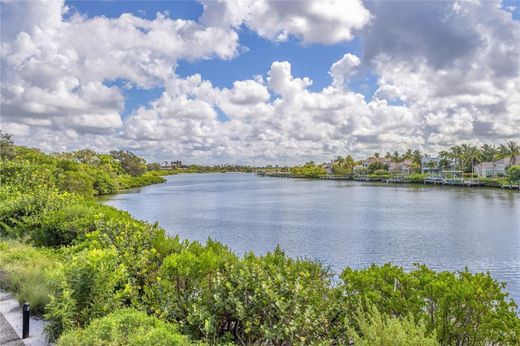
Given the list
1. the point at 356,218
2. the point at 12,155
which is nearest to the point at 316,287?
the point at 356,218

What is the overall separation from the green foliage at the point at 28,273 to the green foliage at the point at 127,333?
1.42 m

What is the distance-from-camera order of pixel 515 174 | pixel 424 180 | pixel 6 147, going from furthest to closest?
pixel 424 180
pixel 515 174
pixel 6 147

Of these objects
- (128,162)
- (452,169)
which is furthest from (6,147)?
(452,169)

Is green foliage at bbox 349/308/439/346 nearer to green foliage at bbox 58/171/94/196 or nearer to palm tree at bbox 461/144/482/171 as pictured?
green foliage at bbox 58/171/94/196

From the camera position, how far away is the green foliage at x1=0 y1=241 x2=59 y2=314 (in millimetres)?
7453

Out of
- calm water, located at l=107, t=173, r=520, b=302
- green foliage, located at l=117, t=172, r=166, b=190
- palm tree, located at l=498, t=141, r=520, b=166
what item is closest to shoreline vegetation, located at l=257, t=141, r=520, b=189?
palm tree, located at l=498, t=141, r=520, b=166

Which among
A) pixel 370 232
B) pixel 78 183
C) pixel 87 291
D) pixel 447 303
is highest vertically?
pixel 447 303

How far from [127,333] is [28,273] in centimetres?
491

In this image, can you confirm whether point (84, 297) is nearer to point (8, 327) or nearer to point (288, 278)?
point (8, 327)

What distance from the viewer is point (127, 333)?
4.87m

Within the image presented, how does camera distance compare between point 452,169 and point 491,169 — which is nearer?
point 491,169

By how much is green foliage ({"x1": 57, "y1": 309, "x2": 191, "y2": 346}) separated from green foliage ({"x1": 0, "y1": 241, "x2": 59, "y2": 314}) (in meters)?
1.42

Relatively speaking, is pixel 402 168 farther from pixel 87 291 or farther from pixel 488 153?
pixel 87 291

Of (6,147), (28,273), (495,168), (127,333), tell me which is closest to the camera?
(127,333)
